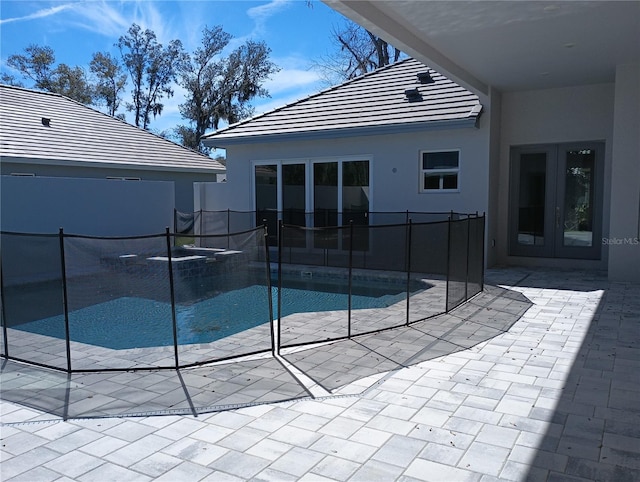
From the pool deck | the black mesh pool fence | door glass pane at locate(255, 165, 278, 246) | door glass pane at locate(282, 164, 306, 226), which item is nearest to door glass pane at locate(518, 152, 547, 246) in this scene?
the black mesh pool fence

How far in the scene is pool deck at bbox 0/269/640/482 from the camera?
3.00m

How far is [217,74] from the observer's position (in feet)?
115

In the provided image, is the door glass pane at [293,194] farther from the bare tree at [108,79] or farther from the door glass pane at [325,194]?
the bare tree at [108,79]

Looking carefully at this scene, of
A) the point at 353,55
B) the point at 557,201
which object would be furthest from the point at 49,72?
the point at 557,201

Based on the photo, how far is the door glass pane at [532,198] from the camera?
432 inches

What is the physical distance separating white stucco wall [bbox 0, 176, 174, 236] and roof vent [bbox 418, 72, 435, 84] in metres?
6.77

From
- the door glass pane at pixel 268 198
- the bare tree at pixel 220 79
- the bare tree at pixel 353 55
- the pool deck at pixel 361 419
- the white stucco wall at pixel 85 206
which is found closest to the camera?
the pool deck at pixel 361 419

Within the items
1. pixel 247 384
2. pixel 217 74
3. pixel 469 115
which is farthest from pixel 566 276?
pixel 217 74

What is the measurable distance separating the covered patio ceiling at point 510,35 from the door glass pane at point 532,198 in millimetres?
1848

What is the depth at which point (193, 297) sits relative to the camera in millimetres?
7305

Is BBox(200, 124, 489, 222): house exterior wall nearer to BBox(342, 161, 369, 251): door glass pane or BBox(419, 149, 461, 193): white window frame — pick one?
BBox(419, 149, 461, 193): white window frame

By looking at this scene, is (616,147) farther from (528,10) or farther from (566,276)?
(528,10)

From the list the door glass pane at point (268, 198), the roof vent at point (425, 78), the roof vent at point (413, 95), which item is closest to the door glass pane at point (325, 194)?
the door glass pane at point (268, 198)

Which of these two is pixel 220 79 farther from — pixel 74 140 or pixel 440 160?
pixel 440 160
